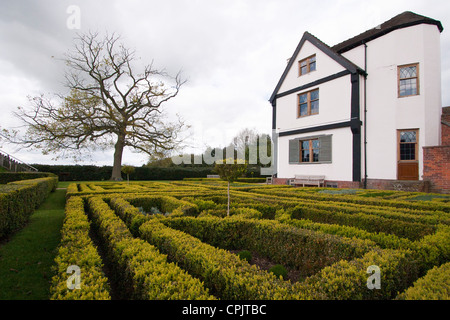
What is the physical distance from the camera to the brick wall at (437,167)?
1038 cm

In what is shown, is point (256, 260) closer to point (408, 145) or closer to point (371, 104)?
point (408, 145)

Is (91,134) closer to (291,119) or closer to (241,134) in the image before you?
(291,119)

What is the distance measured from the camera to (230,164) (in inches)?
253

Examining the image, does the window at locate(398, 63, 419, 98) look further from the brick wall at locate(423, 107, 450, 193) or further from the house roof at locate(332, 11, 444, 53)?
the brick wall at locate(423, 107, 450, 193)

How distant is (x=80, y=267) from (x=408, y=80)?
15.9 metres

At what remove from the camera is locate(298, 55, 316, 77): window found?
1584cm

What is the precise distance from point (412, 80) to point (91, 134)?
2447cm

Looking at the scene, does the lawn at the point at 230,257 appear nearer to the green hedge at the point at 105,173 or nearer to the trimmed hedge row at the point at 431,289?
the trimmed hedge row at the point at 431,289

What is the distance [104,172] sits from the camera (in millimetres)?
25391

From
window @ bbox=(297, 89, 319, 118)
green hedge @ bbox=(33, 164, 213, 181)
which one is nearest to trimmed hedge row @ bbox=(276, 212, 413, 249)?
window @ bbox=(297, 89, 319, 118)

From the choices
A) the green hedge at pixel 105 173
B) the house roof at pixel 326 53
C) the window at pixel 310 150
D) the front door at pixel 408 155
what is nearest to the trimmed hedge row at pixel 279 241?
the front door at pixel 408 155

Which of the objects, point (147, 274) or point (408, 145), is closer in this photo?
point (147, 274)

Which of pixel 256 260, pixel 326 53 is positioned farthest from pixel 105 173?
pixel 256 260

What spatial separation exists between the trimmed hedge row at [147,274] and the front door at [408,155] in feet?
44.2
